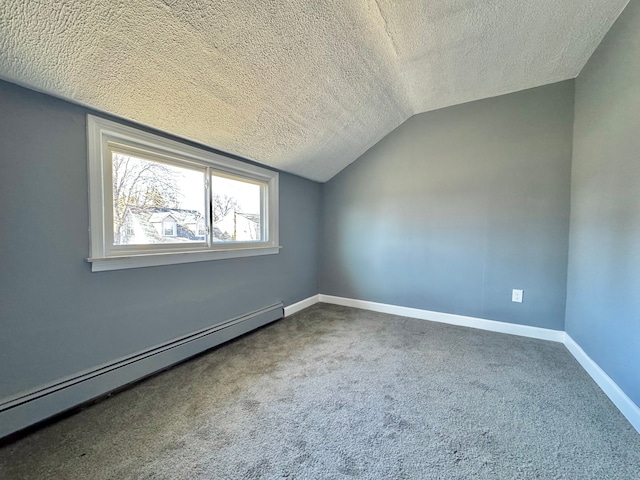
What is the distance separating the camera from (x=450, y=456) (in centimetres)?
117

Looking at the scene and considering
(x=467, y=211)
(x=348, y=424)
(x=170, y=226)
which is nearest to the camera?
(x=348, y=424)

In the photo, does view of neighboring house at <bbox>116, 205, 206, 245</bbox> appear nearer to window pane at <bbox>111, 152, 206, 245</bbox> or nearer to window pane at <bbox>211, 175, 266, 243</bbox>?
window pane at <bbox>111, 152, 206, 245</bbox>

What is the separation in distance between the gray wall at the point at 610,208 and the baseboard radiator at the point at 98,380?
275cm

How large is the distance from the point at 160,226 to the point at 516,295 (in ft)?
10.8

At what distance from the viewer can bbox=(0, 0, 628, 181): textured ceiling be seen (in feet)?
3.88

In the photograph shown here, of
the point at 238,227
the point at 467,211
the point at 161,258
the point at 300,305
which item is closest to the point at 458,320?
the point at 467,211

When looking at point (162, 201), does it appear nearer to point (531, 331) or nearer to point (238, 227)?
point (238, 227)

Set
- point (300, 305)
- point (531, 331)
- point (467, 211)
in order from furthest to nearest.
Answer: point (300, 305)
point (467, 211)
point (531, 331)

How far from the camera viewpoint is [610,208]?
1663mm

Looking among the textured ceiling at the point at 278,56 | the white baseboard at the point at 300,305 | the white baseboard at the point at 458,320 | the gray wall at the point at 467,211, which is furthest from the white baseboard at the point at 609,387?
the white baseboard at the point at 300,305

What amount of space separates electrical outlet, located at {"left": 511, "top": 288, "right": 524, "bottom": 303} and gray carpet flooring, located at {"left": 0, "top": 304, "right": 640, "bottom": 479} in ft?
1.71

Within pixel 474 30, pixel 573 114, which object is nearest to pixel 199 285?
pixel 474 30

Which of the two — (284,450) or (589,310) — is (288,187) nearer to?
(284,450)

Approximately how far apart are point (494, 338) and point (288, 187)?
2.69 m
